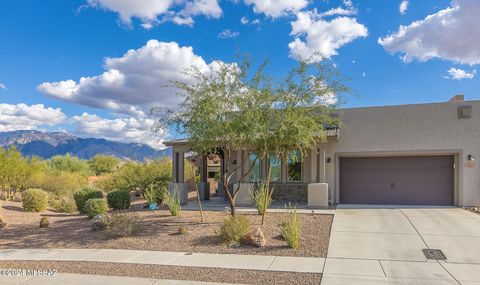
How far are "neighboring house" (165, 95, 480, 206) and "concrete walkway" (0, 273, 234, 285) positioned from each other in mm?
9188

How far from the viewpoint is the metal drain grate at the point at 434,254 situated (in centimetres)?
881

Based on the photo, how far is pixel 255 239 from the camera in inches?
396

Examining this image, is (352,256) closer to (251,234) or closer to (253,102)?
(251,234)

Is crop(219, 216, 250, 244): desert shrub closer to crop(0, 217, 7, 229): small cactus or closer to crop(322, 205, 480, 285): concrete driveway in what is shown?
crop(322, 205, 480, 285): concrete driveway

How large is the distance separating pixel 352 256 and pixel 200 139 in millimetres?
5383

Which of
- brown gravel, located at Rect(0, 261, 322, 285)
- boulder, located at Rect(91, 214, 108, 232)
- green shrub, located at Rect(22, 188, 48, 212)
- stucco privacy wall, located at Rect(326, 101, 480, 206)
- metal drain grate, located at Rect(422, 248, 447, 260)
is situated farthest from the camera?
green shrub, located at Rect(22, 188, 48, 212)

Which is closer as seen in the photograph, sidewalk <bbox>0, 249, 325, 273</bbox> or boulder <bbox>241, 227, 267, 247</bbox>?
sidewalk <bbox>0, 249, 325, 273</bbox>

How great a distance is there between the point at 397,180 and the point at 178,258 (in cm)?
1209

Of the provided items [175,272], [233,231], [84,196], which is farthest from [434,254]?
[84,196]

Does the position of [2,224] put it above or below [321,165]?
below

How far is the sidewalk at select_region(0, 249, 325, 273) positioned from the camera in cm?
833

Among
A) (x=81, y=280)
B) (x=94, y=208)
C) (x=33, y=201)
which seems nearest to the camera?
(x=81, y=280)

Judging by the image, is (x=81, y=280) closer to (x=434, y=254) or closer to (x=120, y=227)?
(x=120, y=227)

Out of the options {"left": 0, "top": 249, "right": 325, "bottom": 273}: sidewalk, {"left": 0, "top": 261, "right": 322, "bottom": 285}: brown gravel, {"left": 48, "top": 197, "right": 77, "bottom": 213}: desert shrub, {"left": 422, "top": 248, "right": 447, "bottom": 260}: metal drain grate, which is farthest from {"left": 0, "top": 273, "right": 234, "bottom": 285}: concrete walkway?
{"left": 48, "top": 197, "right": 77, "bottom": 213}: desert shrub
